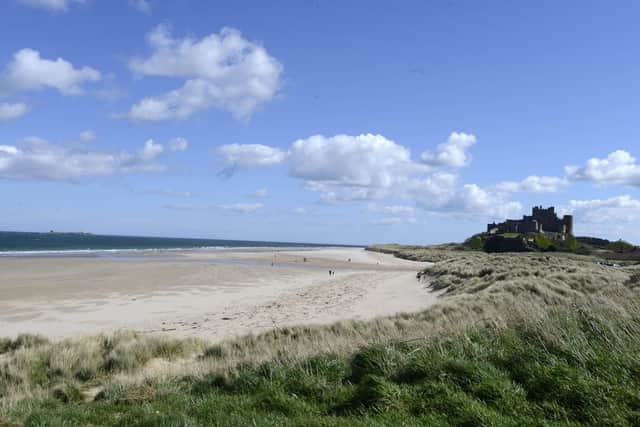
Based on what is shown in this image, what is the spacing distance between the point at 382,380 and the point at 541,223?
137 metres

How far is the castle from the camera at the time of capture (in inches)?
4818

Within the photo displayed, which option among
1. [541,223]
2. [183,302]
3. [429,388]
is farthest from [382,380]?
[541,223]

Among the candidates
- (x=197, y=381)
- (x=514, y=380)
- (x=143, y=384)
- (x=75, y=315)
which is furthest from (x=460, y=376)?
(x=75, y=315)

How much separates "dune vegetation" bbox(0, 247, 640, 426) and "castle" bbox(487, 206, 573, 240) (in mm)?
121925

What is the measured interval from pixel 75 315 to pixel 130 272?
67.1ft

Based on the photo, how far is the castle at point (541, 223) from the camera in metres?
122

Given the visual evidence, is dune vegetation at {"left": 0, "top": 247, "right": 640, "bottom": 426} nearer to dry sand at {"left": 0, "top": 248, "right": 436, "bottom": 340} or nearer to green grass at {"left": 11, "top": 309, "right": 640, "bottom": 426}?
green grass at {"left": 11, "top": 309, "right": 640, "bottom": 426}

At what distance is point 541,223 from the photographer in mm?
130125

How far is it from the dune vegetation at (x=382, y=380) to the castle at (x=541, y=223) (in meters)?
122

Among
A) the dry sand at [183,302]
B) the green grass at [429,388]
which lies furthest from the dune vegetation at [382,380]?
the dry sand at [183,302]

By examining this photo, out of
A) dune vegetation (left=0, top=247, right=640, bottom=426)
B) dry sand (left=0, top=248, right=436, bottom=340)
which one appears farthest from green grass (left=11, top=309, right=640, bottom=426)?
dry sand (left=0, top=248, right=436, bottom=340)

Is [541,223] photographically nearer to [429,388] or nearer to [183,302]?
[183,302]

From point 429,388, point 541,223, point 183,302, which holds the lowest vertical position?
point 183,302

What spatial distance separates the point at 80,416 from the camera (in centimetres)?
600
